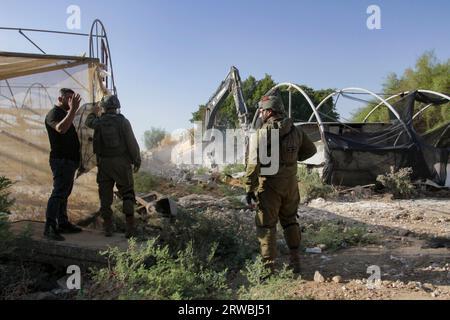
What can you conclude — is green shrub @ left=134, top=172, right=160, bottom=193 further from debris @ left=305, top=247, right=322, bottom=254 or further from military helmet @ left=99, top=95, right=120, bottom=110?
debris @ left=305, top=247, right=322, bottom=254

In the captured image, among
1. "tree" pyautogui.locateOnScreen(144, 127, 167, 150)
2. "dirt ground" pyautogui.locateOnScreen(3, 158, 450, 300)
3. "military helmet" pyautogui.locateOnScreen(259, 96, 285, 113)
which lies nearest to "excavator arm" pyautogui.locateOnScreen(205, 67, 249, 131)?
"dirt ground" pyautogui.locateOnScreen(3, 158, 450, 300)

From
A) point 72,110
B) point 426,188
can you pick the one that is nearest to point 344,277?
point 72,110

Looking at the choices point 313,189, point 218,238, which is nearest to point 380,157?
point 313,189

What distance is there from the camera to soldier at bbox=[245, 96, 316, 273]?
4109 mm

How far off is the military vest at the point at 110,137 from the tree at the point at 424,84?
16.0 meters

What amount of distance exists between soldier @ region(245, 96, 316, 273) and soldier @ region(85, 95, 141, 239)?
1.64 m

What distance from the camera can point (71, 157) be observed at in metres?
4.86

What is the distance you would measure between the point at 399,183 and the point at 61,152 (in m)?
8.30

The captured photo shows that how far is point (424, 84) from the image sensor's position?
21.4 metres

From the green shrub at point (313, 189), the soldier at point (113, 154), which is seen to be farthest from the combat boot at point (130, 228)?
the green shrub at point (313, 189)

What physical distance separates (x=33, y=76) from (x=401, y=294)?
5.18m

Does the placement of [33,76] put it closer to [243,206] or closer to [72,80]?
[72,80]

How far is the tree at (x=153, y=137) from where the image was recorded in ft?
154

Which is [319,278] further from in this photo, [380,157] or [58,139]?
[380,157]
